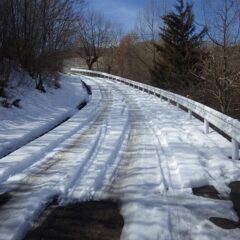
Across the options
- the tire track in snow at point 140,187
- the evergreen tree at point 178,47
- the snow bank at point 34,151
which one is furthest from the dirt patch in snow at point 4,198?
the evergreen tree at point 178,47

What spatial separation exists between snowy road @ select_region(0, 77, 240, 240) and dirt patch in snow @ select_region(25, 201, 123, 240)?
0.15m

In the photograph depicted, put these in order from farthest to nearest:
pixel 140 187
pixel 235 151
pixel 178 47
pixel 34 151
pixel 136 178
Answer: pixel 178 47, pixel 34 151, pixel 235 151, pixel 136 178, pixel 140 187

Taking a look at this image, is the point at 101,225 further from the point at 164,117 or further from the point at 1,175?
the point at 164,117

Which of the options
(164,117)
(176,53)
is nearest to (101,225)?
(164,117)

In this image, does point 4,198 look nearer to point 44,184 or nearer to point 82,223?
point 44,184

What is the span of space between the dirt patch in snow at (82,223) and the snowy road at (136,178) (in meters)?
0.15

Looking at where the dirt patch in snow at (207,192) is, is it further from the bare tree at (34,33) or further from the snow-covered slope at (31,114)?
the bare tree at (34,33)

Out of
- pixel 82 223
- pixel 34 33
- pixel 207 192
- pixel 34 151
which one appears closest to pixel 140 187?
pixel 207 192

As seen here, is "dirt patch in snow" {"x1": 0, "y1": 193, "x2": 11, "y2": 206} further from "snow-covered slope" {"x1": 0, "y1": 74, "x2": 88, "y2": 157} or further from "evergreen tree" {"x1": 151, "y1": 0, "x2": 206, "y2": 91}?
"evergreen tree" {"x1": 151, "y1": 0, "x2": 206, "y2": 91}

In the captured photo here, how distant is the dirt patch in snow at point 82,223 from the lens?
4883mm

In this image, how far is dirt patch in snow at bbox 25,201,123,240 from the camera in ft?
16.0

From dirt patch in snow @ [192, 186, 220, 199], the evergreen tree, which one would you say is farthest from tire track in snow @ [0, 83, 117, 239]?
the evergreen tree

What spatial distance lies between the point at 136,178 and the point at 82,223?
2.10m

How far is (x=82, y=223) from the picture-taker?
525 centimetres
